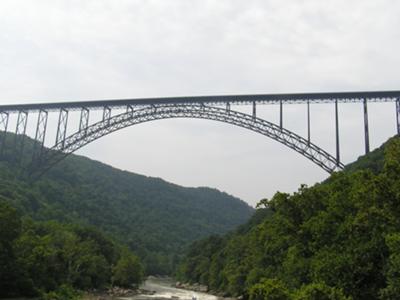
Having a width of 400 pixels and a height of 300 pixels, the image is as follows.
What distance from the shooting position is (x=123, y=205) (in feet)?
408

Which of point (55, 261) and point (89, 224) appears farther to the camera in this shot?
point (89, 224)

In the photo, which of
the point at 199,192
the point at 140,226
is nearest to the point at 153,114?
the point at 140,226

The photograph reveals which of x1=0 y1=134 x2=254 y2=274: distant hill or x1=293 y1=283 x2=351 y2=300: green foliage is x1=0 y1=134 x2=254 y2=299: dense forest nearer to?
x1=0 y1=134 x2=254 y2=274: distant hill

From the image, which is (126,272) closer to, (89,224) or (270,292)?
(89,224)

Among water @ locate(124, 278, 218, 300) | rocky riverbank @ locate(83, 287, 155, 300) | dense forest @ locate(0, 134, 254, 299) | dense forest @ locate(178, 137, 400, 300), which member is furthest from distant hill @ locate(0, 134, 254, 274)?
dense forest @ locate(178, 137, 400, 300)

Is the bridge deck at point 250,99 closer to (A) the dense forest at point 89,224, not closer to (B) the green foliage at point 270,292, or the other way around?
(A) the dense forest at point 89,224

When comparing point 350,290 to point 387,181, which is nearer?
point 387,181

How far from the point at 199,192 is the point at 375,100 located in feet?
489

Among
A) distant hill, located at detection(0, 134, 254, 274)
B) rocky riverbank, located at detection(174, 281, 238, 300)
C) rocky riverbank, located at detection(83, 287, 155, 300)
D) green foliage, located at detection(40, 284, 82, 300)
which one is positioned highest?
distant hill, located at detection(0, 134, 254, 274)

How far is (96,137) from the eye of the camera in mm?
53562

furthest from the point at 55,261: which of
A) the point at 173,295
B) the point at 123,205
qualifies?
the point at 123,205

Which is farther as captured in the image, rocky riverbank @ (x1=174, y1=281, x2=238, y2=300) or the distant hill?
the distant hill

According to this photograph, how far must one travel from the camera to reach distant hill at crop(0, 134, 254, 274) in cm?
7550

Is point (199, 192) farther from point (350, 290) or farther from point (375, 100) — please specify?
point (350, 290)
